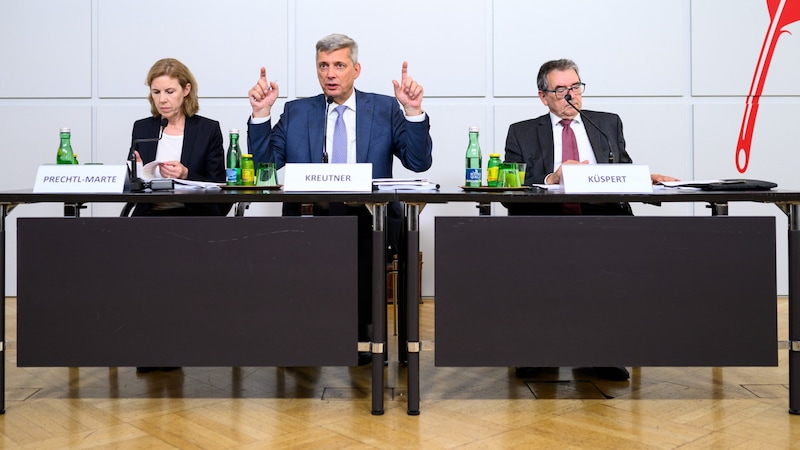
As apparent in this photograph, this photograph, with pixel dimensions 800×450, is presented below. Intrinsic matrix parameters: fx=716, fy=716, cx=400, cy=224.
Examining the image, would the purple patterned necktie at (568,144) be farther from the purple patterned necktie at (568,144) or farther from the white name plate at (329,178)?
the white name plate at (329,178)

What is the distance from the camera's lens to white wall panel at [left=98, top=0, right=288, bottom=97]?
4574 millimetres

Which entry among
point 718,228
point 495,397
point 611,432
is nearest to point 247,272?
point 495,397

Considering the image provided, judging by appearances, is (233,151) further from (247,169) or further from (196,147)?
(196,147)

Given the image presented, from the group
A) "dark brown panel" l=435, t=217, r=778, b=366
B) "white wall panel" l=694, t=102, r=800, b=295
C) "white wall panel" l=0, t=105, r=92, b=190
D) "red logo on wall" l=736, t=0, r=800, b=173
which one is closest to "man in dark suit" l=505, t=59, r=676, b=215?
"dark brown panel" l=435, t=217, r=778, b=366

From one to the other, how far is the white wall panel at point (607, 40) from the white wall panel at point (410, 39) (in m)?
0.17

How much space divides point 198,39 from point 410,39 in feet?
4.46

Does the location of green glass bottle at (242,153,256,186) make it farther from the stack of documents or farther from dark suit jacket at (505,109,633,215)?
dark suit jacket at (505,109,633,215)

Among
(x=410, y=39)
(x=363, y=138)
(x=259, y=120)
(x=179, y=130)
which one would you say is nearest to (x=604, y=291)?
(x=363, y=138)

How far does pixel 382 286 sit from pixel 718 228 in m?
1.07

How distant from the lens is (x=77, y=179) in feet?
7.43

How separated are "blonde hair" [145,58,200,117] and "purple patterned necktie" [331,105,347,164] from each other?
2.13 ft

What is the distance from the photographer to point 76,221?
2.26 metres

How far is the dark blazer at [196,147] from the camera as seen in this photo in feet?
10.1

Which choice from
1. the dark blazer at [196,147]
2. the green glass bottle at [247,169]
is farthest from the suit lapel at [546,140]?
the dark blazer at [196,147]
